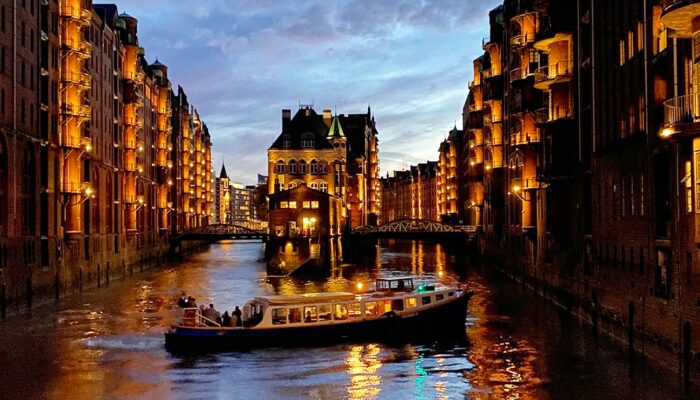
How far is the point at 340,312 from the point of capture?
1886 inches

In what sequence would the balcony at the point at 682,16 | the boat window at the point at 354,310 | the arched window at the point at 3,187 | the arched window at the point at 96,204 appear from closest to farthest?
the balcony at the point at 682,16 < the boat window at the point at 354,310 < the arched window at the point at 3,187 < the arched window at the point at 96,204

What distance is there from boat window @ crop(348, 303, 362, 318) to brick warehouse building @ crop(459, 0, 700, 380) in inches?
525

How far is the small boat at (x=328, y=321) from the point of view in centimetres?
4488

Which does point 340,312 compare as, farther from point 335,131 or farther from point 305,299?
point 335,131

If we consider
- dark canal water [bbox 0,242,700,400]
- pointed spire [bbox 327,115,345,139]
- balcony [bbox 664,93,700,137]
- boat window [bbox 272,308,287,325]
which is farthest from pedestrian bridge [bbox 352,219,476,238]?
balcony [bbox 664,93,700,137]

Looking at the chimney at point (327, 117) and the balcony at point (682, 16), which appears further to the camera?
the chimney at point (327, 117)

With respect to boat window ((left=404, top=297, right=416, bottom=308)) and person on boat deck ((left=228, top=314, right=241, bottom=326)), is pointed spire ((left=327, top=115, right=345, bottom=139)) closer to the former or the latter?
boat window ((left=404, top=297, right=416, bottom=308))

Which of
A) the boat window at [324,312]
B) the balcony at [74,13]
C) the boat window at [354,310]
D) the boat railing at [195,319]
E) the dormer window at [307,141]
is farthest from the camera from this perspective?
the dormer window at [307,141]

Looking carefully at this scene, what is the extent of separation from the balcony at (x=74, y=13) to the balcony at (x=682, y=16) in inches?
2031

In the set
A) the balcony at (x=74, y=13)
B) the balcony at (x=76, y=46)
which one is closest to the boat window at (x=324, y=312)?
the balcony at (x=76, y=46)

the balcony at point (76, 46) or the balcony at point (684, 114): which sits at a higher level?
the balcony at point (76, 46)

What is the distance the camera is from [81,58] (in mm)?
70438

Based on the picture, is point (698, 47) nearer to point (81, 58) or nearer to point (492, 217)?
point (81, 58)

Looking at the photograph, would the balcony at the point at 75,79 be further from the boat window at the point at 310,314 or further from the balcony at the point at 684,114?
the balcony at the point at 684,114
